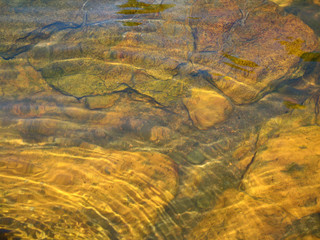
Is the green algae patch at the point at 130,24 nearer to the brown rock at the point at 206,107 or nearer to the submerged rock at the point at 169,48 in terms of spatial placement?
the submerged rock at the point at 169,48

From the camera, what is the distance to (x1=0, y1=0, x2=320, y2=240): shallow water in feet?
6.85

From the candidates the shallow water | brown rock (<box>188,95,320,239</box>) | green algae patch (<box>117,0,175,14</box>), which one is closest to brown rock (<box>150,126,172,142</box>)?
the shallow water

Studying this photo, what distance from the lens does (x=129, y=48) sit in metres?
3.28

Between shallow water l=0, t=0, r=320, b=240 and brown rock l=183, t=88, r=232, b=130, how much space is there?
0.02 m

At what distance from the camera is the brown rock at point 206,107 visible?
264 cm

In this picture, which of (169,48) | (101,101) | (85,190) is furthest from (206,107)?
(85,190)

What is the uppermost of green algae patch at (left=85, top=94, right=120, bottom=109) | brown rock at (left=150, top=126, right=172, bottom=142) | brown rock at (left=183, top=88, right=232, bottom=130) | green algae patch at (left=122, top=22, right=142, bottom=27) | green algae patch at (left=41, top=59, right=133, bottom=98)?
green algae patch at (left=122, top=22, right=142, bottom=27)

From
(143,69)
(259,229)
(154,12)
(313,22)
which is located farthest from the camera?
(154,12)

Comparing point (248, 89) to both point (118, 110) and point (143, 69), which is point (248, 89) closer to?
point (143, 69)

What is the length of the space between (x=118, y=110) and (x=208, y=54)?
58.4 inches

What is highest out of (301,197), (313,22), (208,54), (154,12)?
(154,12)

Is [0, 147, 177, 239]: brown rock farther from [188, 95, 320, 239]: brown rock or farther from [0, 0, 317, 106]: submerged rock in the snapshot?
[0, 0, 317, 106]: submerged rock

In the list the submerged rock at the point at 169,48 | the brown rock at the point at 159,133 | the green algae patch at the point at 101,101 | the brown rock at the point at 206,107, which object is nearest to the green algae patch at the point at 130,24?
the submerged rock at the point at 169,48

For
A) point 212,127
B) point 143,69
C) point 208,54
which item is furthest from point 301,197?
point 143,69
